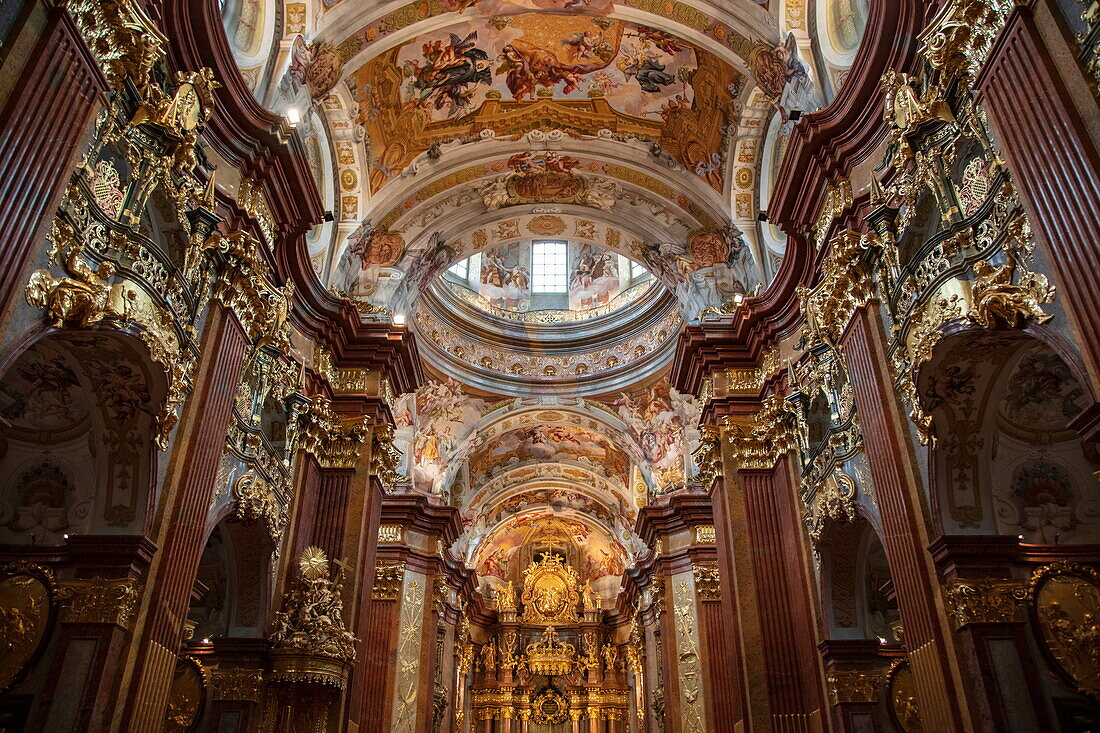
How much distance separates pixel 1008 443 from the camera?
27.8 ft

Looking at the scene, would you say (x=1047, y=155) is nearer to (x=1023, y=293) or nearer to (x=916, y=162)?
(x=1023, y=293)

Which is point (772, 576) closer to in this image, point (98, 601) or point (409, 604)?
point (98, 601)

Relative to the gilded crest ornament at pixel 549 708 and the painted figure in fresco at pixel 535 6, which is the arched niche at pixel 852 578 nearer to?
the painted figure in fresco at pixel 535 6

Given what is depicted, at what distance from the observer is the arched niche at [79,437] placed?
26.1 feet

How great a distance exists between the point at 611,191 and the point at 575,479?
1413cm

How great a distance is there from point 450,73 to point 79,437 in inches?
365

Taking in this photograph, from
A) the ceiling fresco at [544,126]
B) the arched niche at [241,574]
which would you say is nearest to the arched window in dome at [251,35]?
the ceiling fresco at [544,126]

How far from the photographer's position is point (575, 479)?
2928cm

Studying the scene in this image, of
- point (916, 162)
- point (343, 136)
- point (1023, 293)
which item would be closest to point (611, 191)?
point (343, 136)

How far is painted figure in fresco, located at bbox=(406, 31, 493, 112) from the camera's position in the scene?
14.5 m

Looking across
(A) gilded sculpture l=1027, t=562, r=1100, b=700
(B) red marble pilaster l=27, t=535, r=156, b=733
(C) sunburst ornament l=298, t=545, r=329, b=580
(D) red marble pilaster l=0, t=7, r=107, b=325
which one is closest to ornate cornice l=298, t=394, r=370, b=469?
(C) sunburst ornament l=298, t=545, r=329, b=580

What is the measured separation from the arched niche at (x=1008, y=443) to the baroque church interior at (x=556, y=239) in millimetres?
38

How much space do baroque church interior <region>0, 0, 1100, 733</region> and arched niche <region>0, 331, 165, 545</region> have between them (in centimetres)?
4

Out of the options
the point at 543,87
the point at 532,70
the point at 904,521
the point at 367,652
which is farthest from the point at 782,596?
the point at 532,70
